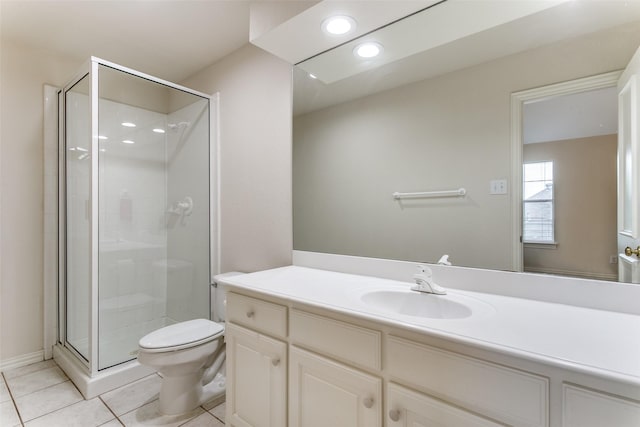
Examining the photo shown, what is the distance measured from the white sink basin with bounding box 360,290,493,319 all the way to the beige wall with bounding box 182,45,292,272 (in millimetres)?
789

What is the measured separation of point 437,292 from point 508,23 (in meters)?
1.15

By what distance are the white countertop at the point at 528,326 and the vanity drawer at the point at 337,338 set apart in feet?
0.22

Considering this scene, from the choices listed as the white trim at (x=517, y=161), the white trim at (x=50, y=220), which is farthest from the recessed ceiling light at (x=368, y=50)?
the white trim at (x=50, y=220)

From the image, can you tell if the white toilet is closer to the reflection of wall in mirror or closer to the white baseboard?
the reflection of wall in mirror

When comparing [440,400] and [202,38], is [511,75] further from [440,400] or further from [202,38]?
[202,38]

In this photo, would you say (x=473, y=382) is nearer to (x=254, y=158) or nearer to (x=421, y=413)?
(x=421, y=413)

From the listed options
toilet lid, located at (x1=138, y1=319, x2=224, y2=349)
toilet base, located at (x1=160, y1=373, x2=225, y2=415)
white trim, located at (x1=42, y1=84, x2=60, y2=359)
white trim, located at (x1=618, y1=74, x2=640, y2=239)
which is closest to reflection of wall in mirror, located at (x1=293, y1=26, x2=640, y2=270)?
white trim, located at (x1=618, y1=74, x2=640, y2=239)

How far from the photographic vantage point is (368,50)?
5.21 feet

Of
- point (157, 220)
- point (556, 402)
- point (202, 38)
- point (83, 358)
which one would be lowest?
point (83, 358)

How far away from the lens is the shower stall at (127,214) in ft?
6.49

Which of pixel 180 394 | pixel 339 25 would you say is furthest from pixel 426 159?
pixel 180 394

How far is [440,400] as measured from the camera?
0.84 m

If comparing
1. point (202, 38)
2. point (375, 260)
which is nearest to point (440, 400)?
point (375, 260)

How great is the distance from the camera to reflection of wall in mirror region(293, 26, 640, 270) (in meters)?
1.19
